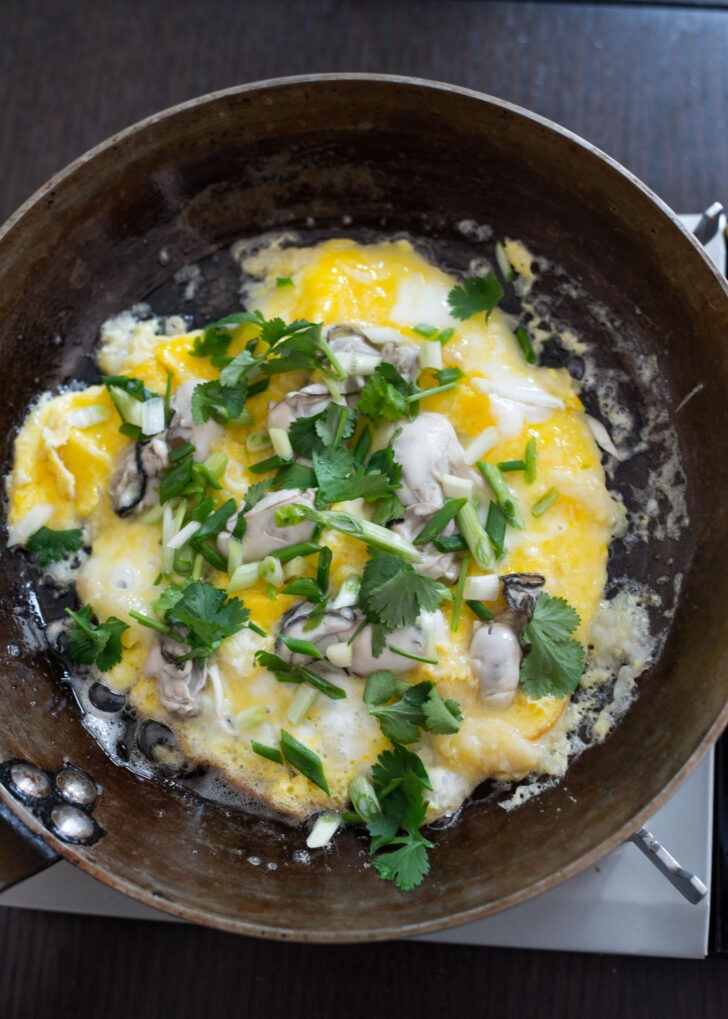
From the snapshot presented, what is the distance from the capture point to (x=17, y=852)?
5.66 feet

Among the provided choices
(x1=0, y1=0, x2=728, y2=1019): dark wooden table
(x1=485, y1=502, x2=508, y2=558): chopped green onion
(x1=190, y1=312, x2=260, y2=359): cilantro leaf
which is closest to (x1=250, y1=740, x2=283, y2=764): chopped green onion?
(x1=485, y1=502, x2=508, y2=558): chopped green onion

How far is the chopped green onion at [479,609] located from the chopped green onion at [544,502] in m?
0.25

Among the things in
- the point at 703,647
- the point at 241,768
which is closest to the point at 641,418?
the point at 703,647

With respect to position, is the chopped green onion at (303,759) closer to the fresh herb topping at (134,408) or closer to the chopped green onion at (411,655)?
the chopped green onion at (411,655)

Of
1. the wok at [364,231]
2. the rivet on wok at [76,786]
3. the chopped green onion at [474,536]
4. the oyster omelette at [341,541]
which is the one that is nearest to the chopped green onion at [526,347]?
the oyster omelette at [341,541]

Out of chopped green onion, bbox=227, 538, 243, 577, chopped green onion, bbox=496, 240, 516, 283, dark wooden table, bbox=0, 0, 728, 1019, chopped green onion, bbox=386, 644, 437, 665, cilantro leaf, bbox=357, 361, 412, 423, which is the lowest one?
chopped green onion, bbox=386, 644, 437, 665

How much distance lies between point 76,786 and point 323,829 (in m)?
0.55

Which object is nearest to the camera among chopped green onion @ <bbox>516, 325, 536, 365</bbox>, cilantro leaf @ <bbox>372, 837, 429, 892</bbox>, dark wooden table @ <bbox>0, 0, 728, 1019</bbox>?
cilantro leaf @ <bbox>372, 837, 429, 892</bbox>

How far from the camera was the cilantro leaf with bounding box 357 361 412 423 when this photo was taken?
77.5 inches

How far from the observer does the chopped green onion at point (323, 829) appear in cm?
194

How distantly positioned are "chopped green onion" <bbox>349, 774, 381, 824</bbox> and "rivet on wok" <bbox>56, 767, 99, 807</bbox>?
56cm

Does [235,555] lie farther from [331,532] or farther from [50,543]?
[50,543]

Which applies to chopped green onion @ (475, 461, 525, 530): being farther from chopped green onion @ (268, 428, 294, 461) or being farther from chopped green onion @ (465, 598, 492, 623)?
chopped green onion @ (268, 428, 294, 461)

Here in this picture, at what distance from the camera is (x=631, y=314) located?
2127 mm
